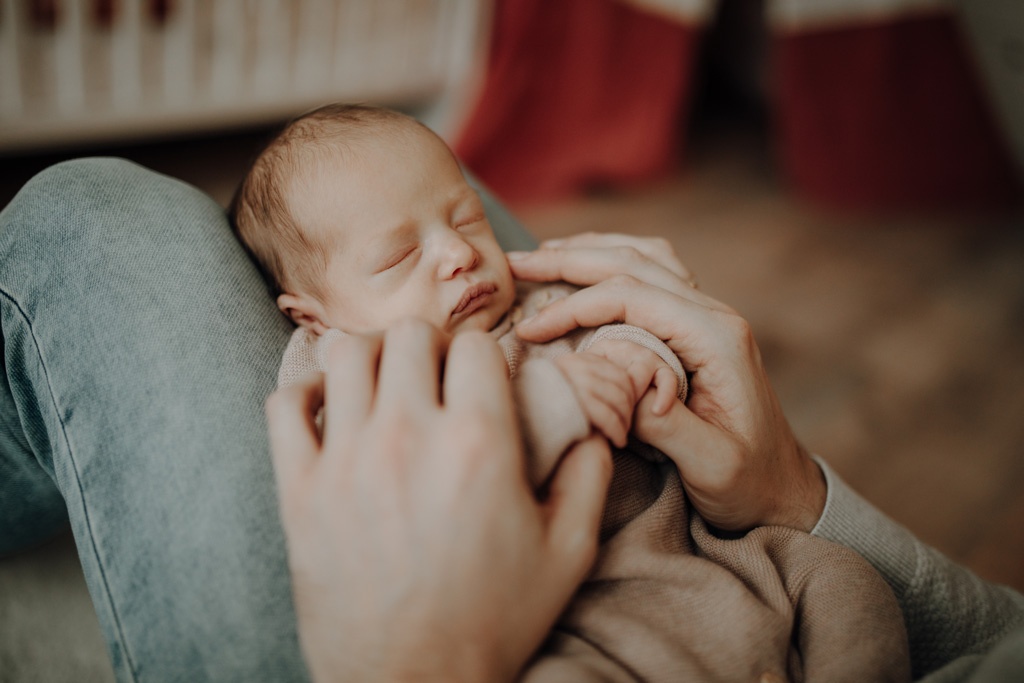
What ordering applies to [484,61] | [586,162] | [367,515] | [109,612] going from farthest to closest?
[586,162] → [484,61] → [109,612] → [367,515]

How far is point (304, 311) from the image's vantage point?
937 mm

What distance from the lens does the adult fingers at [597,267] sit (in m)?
0.88

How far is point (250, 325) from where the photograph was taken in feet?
2.67

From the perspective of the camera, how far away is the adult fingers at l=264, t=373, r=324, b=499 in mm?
564

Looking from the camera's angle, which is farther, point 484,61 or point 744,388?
point 484,61

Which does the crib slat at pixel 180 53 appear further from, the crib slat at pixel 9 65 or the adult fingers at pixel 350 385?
the adult fingers at pixel 350 385

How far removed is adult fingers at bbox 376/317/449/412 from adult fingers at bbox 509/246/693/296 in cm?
31

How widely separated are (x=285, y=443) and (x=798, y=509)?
57 cm

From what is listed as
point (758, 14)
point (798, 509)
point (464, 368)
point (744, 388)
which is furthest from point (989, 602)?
point (758, 14)

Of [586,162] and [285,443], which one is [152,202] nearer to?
[285,443]

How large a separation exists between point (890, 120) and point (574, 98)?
1247 millimetres

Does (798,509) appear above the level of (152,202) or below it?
below

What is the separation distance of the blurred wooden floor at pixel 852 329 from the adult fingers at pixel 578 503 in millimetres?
927

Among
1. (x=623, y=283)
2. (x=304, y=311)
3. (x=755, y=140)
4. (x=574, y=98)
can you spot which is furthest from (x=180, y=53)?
(x=755, y=140)
